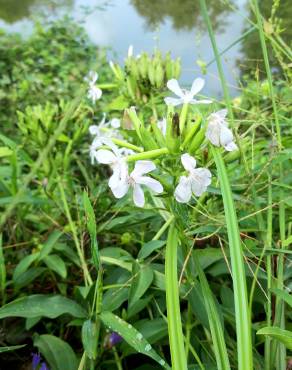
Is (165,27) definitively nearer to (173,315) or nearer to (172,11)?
(172,11)

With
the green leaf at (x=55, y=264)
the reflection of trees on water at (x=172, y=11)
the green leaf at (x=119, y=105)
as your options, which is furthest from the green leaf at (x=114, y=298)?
the reflection of trees on water at (x=172, y=11)

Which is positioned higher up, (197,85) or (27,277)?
(197,85)

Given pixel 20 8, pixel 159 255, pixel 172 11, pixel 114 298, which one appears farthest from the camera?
pixel 20 8

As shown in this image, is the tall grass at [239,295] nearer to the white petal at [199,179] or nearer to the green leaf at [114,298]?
the white petal at [199,179]

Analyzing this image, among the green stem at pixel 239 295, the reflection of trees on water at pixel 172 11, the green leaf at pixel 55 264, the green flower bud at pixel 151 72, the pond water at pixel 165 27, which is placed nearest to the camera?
the green stem at pixel 239 295

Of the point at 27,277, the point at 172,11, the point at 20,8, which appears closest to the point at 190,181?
the point at 27,277

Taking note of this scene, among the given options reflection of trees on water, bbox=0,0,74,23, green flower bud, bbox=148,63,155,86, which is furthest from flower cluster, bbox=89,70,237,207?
reflection of trees on water, bbox=0,0,74,23

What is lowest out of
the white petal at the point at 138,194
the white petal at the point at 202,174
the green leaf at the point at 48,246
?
the green leaf at the point at 48,246
